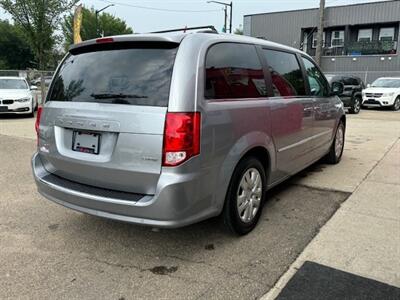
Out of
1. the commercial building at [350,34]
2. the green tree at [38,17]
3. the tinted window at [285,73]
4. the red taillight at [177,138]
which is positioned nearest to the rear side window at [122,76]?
the red taillight at [177,138]

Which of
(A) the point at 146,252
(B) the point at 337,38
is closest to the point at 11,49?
(B) the point at 337,38

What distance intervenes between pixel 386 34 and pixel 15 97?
28.9m

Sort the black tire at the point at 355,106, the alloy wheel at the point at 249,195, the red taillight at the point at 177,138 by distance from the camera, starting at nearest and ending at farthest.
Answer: the red taillight at the point at 177,138
the alloy wheel at the point at 249,195
the black tire at the point at 355,106

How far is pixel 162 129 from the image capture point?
9.37 feet

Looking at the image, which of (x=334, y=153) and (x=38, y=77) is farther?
(x=38, y=77)

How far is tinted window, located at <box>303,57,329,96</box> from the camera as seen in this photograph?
17.0ft

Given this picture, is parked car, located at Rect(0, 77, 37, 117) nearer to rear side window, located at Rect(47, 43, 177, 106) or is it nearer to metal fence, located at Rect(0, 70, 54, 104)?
metal fence, located at Rect(0, 70, 54, 104)

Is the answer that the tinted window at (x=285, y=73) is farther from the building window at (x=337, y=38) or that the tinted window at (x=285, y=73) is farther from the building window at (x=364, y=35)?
the building window at (x=337, y=38)

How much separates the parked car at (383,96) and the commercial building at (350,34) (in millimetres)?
11417

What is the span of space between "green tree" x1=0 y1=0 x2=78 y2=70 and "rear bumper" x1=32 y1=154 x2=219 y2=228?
2197 cm

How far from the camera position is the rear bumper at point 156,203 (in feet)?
9.44

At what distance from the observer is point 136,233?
12.5 feet

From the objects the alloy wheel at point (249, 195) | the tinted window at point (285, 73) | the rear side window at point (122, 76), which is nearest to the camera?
the rear side window at point (122, 76)

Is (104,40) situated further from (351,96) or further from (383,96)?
(383,96)
